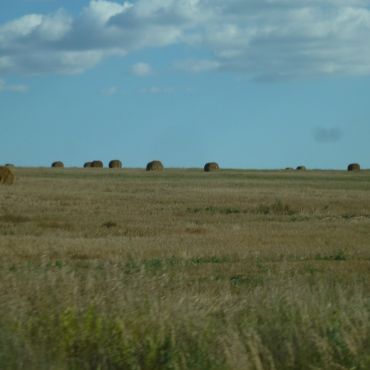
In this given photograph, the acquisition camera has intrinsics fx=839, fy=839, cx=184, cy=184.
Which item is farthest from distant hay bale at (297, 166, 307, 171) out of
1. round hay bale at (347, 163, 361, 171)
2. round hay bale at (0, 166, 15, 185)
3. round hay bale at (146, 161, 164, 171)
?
round hay bale at (0, 166, 15, 185)

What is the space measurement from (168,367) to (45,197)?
30466mm

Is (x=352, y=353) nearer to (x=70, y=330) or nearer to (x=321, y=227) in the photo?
(x=70, y=330)

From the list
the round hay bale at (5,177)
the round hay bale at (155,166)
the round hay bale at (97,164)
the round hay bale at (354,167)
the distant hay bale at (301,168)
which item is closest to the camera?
the round hay bale at (5,177)

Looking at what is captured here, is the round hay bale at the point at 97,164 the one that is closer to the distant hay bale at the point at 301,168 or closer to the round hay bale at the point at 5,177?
the distant hay bale at the point at 301,168

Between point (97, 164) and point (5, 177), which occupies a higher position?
point (97, 164)

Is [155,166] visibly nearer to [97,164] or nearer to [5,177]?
[97,164]

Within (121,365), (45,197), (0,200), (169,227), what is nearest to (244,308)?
(121,365)

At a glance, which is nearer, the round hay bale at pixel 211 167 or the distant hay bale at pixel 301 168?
the round hay bale at pixel 211 167

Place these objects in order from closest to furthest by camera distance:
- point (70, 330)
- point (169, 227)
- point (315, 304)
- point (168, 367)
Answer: point (168, 367) < point (70, 330) < point (315, 304) < point (169, 227)

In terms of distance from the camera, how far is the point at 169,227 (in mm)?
24422

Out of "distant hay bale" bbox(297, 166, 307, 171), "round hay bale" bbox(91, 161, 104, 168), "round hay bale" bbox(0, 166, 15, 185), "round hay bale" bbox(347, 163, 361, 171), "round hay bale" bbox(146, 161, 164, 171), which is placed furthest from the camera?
"distant hay bale" bbox(297, 166, 307, 171)

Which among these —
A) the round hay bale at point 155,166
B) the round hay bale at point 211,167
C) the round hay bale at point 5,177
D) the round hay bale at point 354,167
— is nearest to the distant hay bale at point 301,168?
the round hay bale at point 354,167

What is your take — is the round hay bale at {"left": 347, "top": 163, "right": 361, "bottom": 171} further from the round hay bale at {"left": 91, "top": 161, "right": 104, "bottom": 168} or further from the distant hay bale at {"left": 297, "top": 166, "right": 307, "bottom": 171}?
the round hay bale at {"left": 91, "top": 161, "right": 104, "bottom": 168}

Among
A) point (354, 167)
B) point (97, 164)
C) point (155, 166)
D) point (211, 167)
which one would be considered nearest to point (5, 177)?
point (155, 166)
